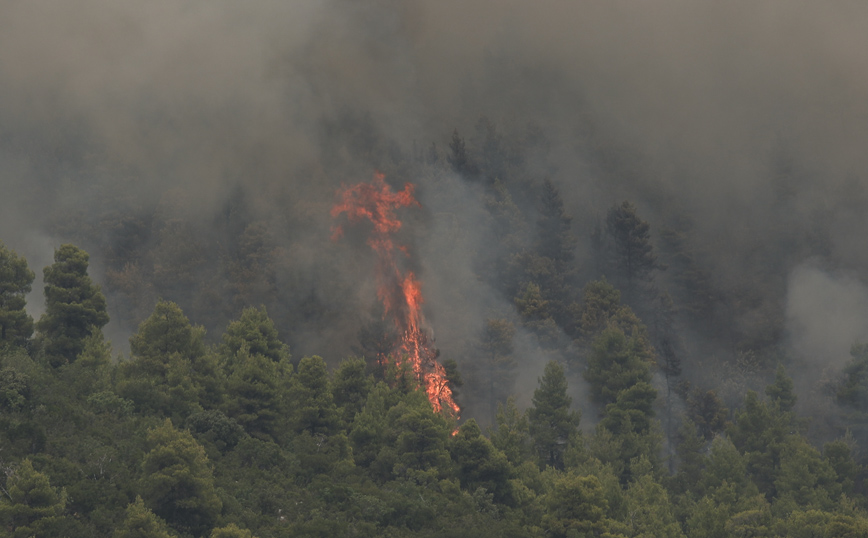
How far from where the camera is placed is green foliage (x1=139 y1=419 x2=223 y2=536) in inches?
2987

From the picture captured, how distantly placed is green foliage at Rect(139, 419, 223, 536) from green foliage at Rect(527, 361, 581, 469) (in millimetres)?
42435

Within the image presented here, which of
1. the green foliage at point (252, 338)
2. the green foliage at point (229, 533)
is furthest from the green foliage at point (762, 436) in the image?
the green foliage at point (229, 533)

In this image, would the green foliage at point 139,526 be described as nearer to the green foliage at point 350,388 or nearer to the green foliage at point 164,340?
the green foliage at point 164,340

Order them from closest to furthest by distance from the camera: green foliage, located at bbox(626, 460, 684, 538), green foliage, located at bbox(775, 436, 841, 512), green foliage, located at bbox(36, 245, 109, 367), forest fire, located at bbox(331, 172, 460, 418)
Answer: green foliage, located at bbox(626, 460, 684, 538) < green foliage, located at bbox(36, 245, 109, 367) < green foliage, located at bbox(775, 436, 841, 512) < forest fire, located at bbox(331, 172, 460, 418)

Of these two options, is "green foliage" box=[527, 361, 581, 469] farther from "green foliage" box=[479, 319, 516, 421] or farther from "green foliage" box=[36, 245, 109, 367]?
"green foliage" box=[36, 245, 109, 367]

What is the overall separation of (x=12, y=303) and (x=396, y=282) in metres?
60.1

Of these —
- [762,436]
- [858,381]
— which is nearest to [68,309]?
[762,436]

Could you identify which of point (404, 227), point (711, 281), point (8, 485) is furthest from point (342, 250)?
point (8, 485)

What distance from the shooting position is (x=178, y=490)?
76812 mm

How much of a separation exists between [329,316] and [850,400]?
5862 cm

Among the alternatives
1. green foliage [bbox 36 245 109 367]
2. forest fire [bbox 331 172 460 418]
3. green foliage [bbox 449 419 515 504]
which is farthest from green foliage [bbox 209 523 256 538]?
forest fire [bbox 331 172 460 418]

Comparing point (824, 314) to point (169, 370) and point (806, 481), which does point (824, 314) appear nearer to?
point (806, 481)

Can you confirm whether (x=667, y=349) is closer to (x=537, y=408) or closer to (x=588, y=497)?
(x=537, y=408)

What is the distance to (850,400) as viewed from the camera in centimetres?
13000
